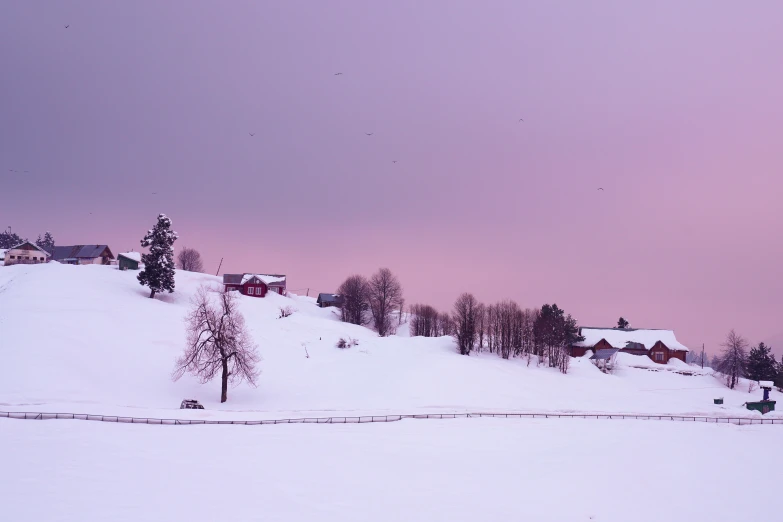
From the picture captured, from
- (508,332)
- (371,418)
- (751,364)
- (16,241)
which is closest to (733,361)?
(751,364)

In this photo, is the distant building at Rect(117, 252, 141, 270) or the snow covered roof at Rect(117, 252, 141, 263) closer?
the distant building at Rect(117, 252, 141, 270)

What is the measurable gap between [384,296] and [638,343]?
52.4 meters

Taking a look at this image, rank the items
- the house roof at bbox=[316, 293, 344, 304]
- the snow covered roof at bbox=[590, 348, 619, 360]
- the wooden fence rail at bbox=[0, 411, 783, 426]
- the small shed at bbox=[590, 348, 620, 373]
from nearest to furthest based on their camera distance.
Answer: the wooden fence rail at bbox=[0, 411, 783, 426] < the small shed at bbox=[590, 348, 620, 373] < the snow covered roof at bbox=[590, 348, 619, 360] < the house roof at bbox=[316, 293, 344, 304]

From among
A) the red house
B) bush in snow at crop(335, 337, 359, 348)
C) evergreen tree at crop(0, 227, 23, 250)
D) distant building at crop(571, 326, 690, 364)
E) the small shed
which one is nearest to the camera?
→ bush in snow at crop(335, 337, 359, 348)

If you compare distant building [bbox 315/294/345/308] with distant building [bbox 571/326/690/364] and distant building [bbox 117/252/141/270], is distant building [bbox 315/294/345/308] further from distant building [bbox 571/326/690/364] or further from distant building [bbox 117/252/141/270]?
distant building [bbox 571/326/690/364]

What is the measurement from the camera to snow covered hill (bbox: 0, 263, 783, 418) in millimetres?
45938

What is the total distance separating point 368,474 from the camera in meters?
28.3

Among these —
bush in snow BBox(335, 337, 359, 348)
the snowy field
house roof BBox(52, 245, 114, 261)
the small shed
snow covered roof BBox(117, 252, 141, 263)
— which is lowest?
the snowy field

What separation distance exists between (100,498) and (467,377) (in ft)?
149

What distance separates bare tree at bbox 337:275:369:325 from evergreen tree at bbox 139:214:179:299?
38012 mm

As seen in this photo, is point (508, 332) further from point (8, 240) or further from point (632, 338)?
point (8, 240)

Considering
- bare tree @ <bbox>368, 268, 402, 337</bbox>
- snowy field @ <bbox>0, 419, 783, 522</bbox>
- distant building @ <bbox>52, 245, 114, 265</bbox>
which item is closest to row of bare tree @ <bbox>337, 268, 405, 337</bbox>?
bare tree @ <bbox>368, 268, 402, 337</bbox>

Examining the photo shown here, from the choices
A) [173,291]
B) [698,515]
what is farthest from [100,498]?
[173,291]

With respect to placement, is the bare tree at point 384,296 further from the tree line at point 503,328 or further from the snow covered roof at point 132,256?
the snow covered roof at point 132,256
